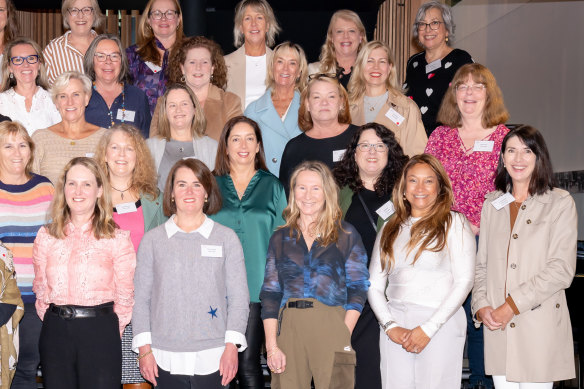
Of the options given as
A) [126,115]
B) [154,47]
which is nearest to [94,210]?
[126,115]

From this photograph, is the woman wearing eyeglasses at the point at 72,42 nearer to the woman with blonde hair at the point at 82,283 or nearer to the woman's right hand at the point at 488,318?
the woman with blonde hair at the point at 82,283

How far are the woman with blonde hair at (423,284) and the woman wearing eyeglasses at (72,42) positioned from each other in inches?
117

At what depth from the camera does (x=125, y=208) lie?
391cm

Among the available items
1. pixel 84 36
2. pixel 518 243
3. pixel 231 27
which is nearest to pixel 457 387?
pixel 518 243

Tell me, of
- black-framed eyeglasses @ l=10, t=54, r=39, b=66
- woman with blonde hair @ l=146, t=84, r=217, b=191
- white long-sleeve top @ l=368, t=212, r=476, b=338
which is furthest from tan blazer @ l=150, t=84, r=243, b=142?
white long-sleeve top @ l=368, t=212, r=476, b=338

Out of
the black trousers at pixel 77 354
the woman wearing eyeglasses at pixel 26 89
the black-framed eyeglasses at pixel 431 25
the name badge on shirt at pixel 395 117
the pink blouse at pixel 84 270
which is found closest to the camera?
the black trousers at pixel 77 354

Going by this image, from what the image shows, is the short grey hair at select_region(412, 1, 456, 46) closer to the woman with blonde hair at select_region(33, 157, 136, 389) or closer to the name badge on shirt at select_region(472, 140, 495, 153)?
the name badge on shirt at select_region(472, 140, 495, 153)

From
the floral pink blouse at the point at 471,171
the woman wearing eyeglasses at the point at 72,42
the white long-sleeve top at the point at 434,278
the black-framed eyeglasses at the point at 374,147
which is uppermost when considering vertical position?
the woman wearing eyeglasses at the point at 72,42

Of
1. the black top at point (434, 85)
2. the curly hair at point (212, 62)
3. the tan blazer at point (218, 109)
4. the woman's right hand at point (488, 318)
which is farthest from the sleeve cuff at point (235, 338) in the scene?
the black top at point (434, 85)

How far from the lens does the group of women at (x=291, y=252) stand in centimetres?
343

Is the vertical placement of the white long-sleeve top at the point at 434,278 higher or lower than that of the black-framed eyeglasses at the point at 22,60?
lower

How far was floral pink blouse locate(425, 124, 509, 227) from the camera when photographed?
412 centimetres

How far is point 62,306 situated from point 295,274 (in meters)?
1.17

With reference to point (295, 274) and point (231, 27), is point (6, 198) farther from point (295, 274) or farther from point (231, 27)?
point (231, 27)
